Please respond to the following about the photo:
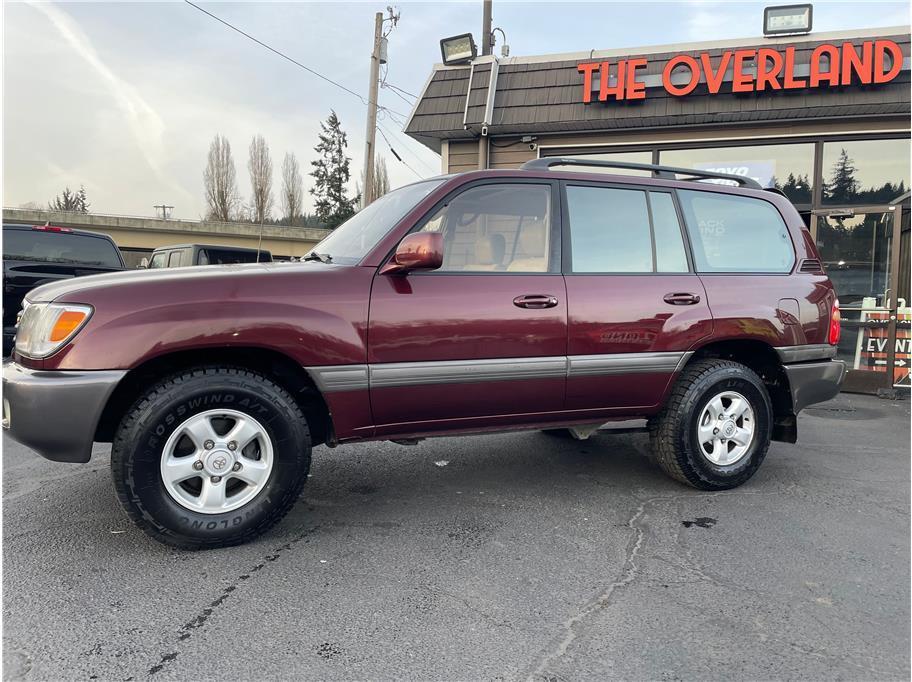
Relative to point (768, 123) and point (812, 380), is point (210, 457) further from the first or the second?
point (768, 123)

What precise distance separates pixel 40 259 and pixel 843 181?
33.0 feet

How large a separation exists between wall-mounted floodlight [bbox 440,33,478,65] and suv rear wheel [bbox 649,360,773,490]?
7.27 metres

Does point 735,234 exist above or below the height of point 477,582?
above

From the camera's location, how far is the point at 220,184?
167ft

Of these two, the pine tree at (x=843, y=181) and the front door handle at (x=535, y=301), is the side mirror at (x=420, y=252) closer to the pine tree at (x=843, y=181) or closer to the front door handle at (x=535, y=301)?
the front door handle at (x=535, y=301)

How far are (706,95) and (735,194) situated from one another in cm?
506

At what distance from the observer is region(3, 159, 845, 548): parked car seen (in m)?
2.72

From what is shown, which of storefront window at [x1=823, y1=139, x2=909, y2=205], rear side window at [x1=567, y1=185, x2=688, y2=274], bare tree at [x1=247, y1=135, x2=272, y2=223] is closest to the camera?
rear side window at [x1=567, y1=185, x2=688, y2=274]

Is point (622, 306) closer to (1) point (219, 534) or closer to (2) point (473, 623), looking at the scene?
(2) point (473, 623)

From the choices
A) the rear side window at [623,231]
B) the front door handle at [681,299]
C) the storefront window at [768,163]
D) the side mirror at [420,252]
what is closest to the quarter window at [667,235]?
the rear side window at [623,231]

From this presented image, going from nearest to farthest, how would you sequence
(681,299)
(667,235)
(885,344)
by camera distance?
(681,299) < (667,235) < (885,344)

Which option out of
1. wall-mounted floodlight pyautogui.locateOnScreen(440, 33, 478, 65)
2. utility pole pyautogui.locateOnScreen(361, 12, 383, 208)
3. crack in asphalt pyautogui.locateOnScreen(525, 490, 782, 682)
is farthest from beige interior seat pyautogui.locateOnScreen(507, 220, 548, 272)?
utility pole pyautogui.locateOnScreen(361, 12, 383, 208)

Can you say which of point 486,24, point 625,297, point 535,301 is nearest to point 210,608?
point 535,301

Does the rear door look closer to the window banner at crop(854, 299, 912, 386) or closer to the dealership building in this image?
the dealership building
